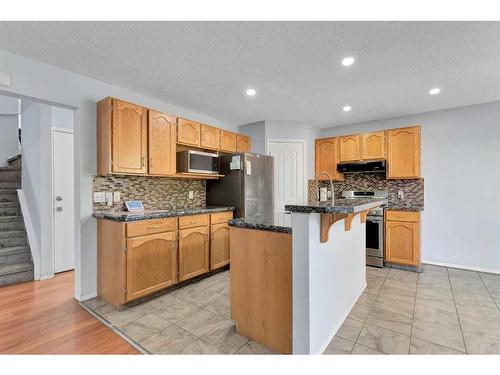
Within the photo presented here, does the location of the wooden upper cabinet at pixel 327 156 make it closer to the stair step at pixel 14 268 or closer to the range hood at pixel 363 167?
the range hood at pixel 363 167

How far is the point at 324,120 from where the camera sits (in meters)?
A: 4.31

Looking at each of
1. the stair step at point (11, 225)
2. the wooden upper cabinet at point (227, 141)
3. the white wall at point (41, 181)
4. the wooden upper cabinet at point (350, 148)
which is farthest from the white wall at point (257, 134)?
the stair step at point (11, 225)

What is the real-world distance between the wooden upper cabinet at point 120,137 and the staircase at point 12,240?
1780 millimetres

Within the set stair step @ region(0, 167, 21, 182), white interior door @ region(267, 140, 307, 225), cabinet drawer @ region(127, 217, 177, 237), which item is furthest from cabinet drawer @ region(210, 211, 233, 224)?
stair step @ region(0, 167, 21, 182)

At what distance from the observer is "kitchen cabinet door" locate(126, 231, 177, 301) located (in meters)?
2.35

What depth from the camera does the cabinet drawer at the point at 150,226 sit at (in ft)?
7.66

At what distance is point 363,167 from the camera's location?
13.4 feet

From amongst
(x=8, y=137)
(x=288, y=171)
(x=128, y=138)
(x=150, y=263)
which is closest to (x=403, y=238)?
(x=288, y=171)

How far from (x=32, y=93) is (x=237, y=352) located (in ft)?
9.28

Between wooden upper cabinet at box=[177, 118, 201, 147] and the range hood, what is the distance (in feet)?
8.30

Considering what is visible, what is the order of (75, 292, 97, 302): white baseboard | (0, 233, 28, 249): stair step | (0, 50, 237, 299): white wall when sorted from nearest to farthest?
(0, 50, 237, 299): white wall, (75, 292, 97, 302): white baseboard, (0, 233, 28, 249): stair step

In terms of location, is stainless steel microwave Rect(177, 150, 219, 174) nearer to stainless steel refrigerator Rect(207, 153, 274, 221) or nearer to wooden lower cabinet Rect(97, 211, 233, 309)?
stainless steel refrigerator Rect(207, 153, 274, 221)

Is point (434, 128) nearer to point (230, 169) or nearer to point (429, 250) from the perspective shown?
point (429, 250)
